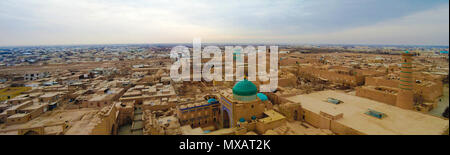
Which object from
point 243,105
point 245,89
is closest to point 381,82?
point 245,89

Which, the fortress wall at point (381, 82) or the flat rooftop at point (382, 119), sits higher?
the fortress wall at point (381, 82)

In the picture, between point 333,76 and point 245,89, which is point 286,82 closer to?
point 333,76

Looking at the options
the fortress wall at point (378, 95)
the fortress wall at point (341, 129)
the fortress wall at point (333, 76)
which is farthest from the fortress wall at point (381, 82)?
the fortress wall at point (341, 129)

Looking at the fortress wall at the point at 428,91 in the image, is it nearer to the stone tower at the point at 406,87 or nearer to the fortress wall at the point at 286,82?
the stone tower at the point at 406,87

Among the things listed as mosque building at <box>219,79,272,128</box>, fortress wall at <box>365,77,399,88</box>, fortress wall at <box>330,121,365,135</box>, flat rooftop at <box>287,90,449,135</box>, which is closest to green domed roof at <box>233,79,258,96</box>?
mosque building at <box>219,79,272,128</box>
